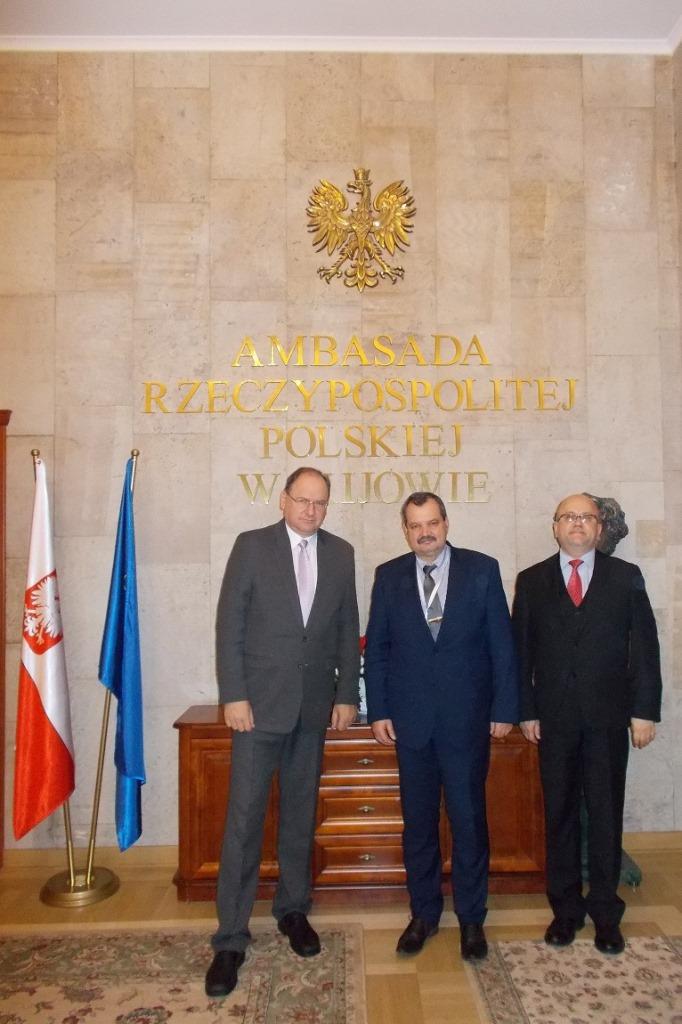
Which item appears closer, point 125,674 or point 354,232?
point 125,674

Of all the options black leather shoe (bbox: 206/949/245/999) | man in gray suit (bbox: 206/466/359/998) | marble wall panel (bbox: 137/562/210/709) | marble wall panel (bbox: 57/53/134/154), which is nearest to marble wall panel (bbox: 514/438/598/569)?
man in gray suit (bbox: 206/466/359/998)

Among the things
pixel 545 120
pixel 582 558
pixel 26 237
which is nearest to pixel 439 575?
pixel 582 558

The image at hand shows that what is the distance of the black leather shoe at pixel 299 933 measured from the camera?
2932mm

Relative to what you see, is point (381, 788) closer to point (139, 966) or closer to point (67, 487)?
point (139, 966)

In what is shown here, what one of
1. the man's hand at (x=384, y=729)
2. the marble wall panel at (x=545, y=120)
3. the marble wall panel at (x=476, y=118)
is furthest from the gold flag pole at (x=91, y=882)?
the marble wall panel at (x=545, y=120)

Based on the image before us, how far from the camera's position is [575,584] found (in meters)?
3.06

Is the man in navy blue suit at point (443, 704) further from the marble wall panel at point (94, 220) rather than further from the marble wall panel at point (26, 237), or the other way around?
the marble wall panel at point (26, 237)

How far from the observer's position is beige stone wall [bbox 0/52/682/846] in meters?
4.09

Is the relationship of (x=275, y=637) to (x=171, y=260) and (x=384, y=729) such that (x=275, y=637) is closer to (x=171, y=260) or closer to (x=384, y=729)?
(x=384, y=729)

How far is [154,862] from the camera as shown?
156 inches

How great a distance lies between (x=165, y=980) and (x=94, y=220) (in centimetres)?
370

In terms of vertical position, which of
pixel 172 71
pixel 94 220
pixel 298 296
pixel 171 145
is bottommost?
pixel 298 296

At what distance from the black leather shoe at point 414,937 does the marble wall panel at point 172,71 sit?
14.3ft

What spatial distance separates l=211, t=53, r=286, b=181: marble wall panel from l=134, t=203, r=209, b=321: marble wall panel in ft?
1.03
